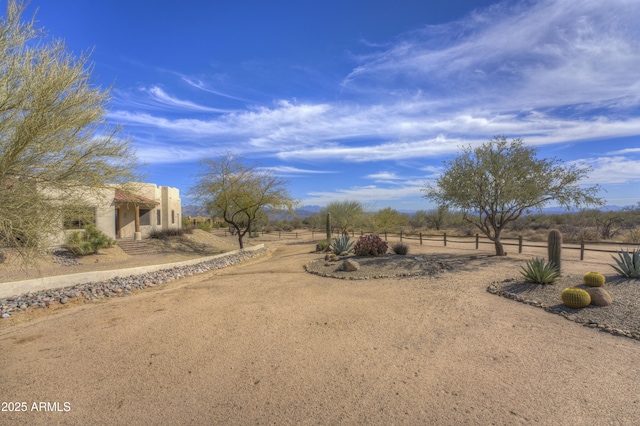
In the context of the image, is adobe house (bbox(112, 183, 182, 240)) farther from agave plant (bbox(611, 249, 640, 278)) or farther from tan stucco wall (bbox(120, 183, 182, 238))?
agave plant (bbox(611, 249, 640, 278))

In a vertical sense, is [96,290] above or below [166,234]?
below

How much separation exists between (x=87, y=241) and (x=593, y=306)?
69.8 feet

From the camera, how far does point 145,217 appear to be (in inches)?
1083

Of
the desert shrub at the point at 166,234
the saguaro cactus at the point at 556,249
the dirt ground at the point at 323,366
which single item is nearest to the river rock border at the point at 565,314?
the dirt ground at the point at 323,366

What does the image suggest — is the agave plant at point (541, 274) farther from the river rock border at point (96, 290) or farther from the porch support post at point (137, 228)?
the porch support post at point (137, 228)

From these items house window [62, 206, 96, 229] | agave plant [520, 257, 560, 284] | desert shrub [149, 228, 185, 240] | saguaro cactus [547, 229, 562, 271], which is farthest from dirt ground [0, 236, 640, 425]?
desert shrub [149, 228, 185, 240]

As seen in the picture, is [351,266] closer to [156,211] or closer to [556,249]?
[556,249]

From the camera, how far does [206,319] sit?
6945 millimetres

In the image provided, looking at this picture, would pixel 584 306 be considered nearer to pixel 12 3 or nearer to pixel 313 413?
pixel 313 413

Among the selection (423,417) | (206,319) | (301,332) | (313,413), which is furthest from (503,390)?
(206,319)

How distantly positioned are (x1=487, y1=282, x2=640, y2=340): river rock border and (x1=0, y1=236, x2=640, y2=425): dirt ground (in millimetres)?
237

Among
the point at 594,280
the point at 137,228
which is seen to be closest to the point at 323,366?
the point at 594,280

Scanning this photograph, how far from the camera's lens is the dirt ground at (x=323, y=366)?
3.58m

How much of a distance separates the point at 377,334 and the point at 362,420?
2.45m
